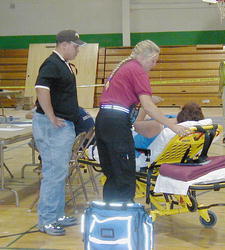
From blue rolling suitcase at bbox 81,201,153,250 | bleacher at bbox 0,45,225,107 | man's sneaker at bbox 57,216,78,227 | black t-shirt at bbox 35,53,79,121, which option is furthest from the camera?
bleacher at bbox 0,45,225,107

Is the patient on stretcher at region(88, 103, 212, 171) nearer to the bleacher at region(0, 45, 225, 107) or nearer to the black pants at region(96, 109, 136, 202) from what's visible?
the black pants at region(96, 109, 136, 202)

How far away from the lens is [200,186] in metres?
3.38

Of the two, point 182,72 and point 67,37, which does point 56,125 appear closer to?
point 67,37

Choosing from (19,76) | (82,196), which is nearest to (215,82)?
(19,76)

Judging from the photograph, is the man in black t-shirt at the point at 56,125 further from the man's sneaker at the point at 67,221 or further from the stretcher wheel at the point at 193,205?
the stretcher wheel at the point at 193,205

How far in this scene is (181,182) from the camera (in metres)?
3.40

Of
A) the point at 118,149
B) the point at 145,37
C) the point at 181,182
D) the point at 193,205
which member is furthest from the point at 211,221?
the point at 145,37

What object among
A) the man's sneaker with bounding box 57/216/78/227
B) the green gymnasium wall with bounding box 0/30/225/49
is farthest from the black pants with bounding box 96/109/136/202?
the green gymnasium wall with bounding box 0/30/225/49

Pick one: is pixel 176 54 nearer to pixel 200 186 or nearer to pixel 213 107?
pixel 213 107

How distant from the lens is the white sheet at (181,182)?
3381mm

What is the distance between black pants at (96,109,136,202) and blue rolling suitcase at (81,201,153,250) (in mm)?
385

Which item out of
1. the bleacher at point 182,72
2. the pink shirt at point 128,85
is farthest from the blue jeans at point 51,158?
the bleacher at point 182,72

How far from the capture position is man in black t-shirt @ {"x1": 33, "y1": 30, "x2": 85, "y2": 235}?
3803 millimetres

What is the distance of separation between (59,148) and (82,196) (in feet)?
4.79
